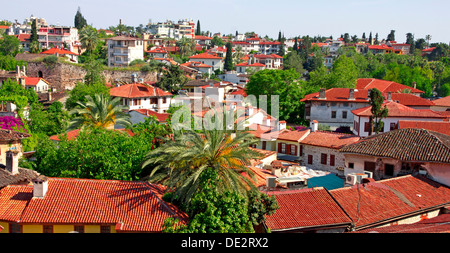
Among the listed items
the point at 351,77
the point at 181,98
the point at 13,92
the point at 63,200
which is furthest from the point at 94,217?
the point at 351,77

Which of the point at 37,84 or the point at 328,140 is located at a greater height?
the point at 37,84

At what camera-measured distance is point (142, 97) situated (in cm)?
4775

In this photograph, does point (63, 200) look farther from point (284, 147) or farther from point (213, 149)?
point (284, 147)

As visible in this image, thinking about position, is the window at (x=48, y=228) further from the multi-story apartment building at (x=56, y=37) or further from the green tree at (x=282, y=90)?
the multi-story apartment building at (x=56, y=37)

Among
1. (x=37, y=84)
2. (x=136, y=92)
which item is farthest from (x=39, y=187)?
(x=37, y=84)

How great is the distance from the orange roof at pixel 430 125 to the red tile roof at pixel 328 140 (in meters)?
5.21

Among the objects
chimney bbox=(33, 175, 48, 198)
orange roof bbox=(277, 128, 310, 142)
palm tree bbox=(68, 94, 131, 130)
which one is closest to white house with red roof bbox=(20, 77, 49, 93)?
palm tree bbox=(68, 94, 131, 130)

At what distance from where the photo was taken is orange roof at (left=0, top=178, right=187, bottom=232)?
578 inches

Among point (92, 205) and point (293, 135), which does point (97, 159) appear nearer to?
point (92, 205)

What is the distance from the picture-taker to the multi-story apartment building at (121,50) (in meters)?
73.3

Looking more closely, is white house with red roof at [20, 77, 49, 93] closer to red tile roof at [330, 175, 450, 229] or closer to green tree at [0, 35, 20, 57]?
green tree at [0, 35, 20, 57]

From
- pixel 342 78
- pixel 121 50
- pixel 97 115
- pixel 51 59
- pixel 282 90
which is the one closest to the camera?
pixel 97 115

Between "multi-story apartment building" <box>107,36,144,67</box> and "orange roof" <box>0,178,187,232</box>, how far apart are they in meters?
58.9

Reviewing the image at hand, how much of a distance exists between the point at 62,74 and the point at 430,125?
53706mm
